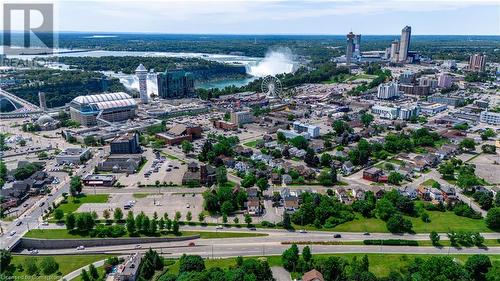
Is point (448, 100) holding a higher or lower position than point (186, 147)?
higher

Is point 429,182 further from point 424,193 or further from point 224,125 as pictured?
point 224,125

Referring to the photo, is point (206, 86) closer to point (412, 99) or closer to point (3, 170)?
point (412, 99)

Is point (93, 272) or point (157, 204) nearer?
point (93, 272)

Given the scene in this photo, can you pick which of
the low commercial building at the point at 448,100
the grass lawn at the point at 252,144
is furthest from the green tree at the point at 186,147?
the low commercial building at the point at 448,100

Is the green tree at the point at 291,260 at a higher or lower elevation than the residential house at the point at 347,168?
lower

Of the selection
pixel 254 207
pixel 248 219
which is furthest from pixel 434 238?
pixel 254 207

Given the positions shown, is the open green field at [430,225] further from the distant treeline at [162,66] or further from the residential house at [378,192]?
the distant treeline at [162,66]
